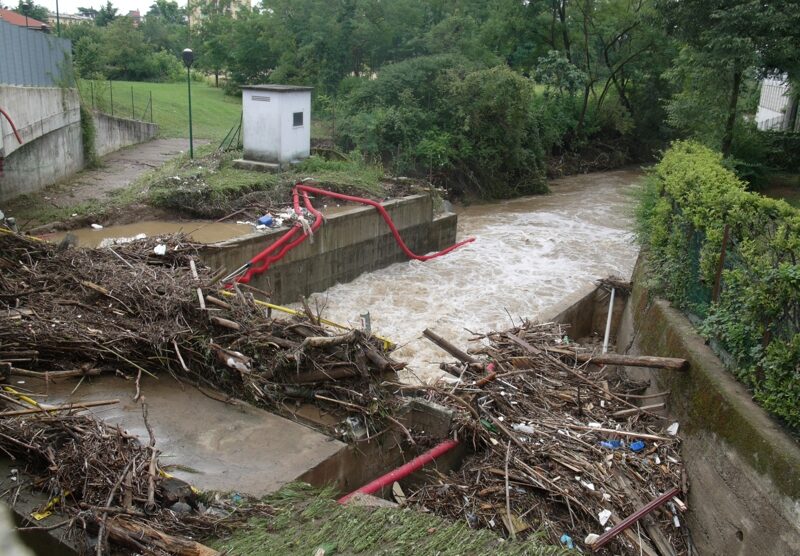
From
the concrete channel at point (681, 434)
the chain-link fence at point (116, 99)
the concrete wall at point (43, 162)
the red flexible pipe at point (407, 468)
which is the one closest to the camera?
the concrete channel at point (681, 434)

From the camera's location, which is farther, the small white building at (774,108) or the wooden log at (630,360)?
the small white building at (774,108)

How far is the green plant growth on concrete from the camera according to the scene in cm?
499

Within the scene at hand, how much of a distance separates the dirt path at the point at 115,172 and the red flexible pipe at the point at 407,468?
34.2 feet

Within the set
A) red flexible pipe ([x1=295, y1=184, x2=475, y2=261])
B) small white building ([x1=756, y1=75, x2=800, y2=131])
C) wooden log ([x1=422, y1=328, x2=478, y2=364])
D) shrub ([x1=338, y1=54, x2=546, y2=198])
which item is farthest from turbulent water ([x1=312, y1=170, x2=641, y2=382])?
small white building ([x1=756, y1=75, x2=800, y2=131])

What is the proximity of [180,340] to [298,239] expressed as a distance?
21.3 feet

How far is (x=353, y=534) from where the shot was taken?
203 inches

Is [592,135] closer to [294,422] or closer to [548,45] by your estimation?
[548,45]

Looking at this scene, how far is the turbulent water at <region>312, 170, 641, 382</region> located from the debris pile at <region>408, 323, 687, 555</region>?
2.43m

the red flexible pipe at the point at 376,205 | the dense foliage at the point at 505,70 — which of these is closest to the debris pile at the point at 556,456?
the red flexible pipe at the point at 376,205

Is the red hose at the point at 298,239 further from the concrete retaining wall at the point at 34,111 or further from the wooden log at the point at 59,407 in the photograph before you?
the wooden log at the point at 59,407

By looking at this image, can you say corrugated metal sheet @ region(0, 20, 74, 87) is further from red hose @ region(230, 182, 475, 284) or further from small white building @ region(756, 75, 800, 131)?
small white building @ region(756, 75, 800, 131)

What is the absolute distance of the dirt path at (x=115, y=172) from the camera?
1528 cm

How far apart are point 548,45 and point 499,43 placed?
8.32 ft

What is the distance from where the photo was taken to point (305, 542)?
502 cm
